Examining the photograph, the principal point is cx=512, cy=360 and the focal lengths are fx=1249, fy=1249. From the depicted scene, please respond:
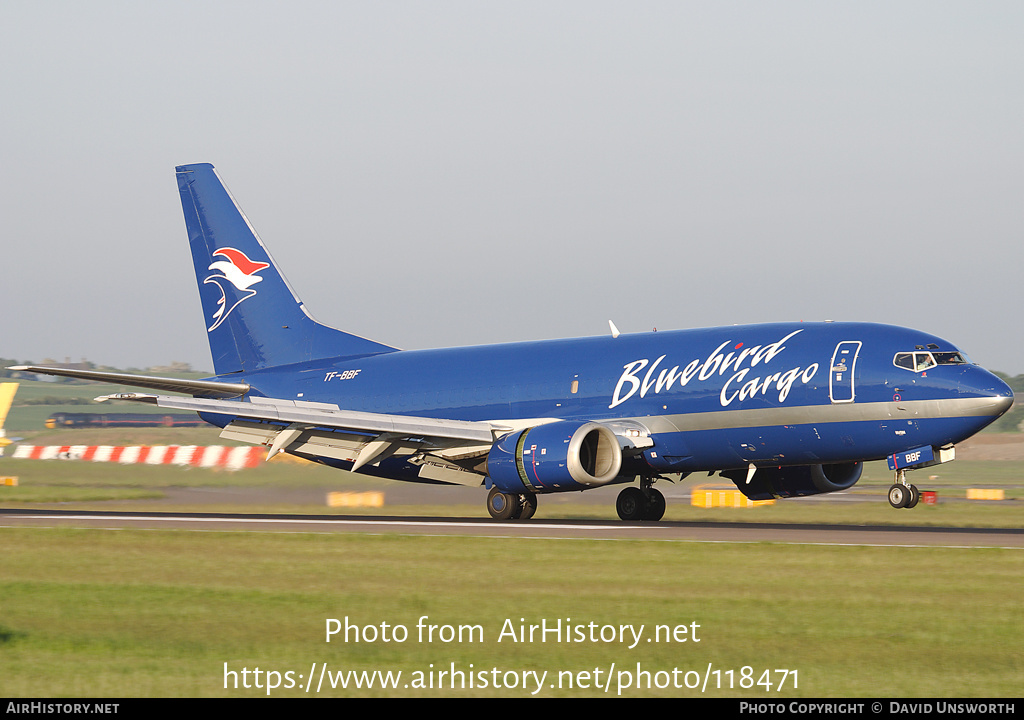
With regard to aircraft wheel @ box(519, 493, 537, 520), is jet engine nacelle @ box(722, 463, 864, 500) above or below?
above

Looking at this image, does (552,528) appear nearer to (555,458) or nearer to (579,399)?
(555,458)

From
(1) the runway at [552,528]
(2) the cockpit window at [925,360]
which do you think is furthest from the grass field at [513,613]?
(2) the cockpit window at [925,360]

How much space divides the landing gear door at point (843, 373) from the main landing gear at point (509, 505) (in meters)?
7.54

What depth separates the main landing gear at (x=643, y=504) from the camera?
31.8 m

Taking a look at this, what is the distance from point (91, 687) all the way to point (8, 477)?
31206mm

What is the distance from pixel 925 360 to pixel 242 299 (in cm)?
2037

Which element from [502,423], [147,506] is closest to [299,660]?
[502,423]

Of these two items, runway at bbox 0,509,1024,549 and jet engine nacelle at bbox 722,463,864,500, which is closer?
runway at bbox 0,509,1024,549

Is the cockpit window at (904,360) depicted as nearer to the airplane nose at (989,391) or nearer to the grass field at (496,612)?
the airplane nose at (989,391)

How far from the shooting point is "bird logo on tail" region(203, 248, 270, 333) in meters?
37.5

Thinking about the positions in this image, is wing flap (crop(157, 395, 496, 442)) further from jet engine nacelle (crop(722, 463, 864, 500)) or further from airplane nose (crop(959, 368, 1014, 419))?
airplane nose (crop(959, 368, 1014, 419))

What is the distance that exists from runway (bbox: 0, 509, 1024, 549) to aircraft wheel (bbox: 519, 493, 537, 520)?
79 centimetres

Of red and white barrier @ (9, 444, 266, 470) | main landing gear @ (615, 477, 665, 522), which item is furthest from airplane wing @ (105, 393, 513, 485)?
red and white barrier @ (9, 444, 266, 470)

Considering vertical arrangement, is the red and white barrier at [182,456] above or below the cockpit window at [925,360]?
below
